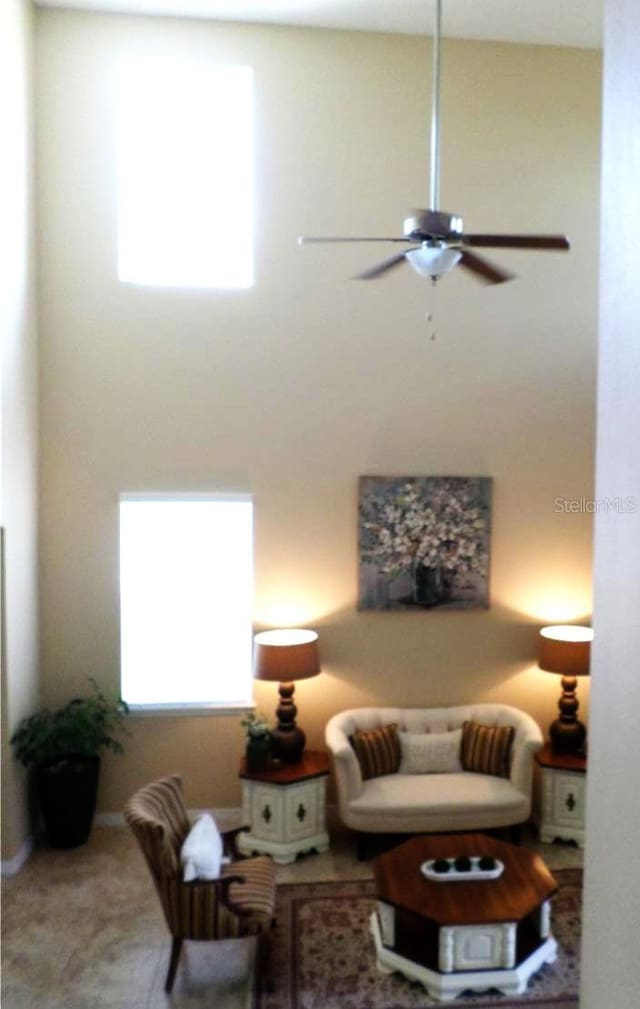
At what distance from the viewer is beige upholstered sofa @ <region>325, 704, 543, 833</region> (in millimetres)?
4992

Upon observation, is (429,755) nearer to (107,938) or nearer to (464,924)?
(464,924)

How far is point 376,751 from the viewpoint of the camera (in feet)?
17.6

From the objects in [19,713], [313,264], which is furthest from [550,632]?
[19,713]

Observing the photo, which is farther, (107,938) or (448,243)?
(107,938)

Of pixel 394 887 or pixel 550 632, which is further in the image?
pixel 550 632

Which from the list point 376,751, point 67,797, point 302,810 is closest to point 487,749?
point 376,751

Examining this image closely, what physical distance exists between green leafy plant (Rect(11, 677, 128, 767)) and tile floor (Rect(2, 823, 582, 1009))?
0.71 metres

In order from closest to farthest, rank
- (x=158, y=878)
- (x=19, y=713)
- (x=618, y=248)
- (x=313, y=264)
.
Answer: (x=618, y=248), (x=158, y=878), (x=19, y=713), (x=313, y=264)

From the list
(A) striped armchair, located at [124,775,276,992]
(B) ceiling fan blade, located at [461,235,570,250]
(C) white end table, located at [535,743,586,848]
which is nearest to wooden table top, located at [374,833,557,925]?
(A) striped armchair, located at [124,775,276,992]

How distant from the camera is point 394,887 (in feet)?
13.1

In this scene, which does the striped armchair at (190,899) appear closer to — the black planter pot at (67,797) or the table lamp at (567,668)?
the black planter pot at (67,797)

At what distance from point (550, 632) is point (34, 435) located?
4113 mm

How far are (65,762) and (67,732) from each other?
0.23 metres

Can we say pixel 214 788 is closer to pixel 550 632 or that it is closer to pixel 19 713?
pixel 19 713
